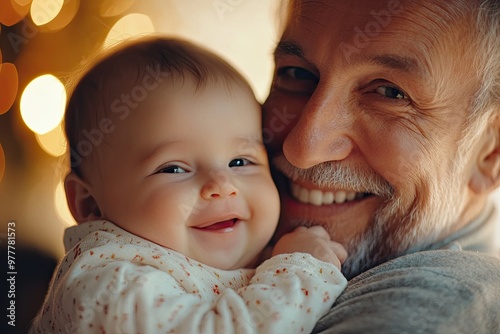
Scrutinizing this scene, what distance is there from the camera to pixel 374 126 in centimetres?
123

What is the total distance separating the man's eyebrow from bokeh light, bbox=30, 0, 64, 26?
521 mm

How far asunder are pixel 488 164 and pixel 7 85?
1058mm

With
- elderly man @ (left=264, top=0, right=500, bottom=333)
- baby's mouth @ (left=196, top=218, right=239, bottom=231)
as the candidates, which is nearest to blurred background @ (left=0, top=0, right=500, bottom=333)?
elderly man @ (left=264, top=0, right=500, bottom=333)

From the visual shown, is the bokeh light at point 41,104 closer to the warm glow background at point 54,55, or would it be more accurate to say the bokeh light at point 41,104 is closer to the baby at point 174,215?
the warm glow background at point 54,55

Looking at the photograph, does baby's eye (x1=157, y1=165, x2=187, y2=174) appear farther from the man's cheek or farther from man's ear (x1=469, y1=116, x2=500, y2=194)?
man's ear (x1=469, y1=116, x2=500, y2=194)

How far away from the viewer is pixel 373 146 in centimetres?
123

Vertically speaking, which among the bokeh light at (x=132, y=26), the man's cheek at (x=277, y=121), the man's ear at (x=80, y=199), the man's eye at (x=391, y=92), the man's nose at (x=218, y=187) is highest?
the bokeh light at (x=132, y=26)

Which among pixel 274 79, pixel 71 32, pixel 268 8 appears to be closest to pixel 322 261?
pixel 274 79

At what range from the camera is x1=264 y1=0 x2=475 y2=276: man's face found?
117 cm

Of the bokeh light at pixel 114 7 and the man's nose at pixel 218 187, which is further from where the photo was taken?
the bokeh light at pixel 114 7

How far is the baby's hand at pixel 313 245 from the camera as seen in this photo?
3.81 ft

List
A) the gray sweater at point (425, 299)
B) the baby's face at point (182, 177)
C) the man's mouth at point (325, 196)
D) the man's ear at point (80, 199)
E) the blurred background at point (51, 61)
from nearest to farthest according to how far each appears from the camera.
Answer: the gray sweater at point (425, 299), the baby's face at point (182, 177), the man's ear at point (80, 199), the man's mouth at point (325, 196), the blurred background at point (51, 61)

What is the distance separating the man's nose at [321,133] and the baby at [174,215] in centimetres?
7

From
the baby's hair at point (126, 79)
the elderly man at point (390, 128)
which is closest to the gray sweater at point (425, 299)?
the elderly man at point (390, 128)
